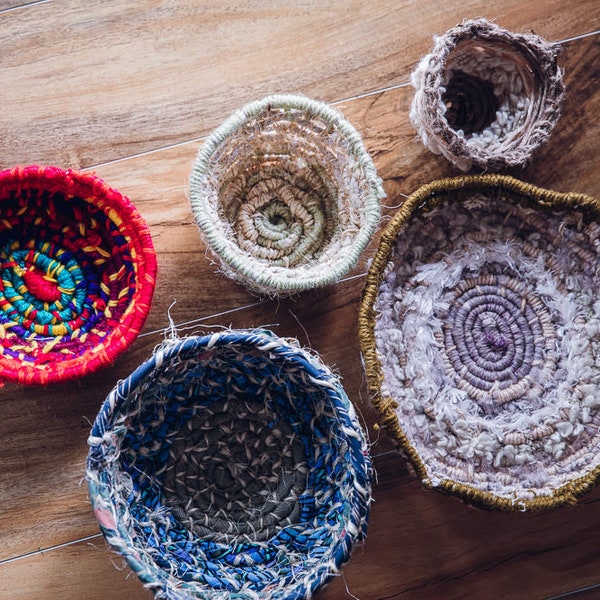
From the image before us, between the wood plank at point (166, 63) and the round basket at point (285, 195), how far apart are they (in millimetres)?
97

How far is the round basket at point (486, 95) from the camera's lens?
101 centimetres

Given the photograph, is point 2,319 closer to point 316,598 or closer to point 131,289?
point 131,289

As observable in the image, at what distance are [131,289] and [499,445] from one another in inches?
25.0

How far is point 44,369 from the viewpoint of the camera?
1.00 metres

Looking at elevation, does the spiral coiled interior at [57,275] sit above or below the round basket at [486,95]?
below

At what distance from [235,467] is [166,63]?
67 cm

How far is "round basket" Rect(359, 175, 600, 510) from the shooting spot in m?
1.06

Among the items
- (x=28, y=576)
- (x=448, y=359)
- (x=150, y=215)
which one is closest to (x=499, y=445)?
(x=448, y=359)

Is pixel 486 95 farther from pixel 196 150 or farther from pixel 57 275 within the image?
pixel 57 275

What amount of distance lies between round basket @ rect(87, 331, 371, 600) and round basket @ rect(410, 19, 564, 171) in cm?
39

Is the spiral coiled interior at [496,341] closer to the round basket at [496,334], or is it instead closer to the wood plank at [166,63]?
the round basket at [496,334]

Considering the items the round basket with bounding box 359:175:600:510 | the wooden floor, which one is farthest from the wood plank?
the round basket with bounding box 359:175:600:510

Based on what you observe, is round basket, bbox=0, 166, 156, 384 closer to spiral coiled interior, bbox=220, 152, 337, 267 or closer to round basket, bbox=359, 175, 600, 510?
spiral coiled interior, bbox=220, 152, 337, 267

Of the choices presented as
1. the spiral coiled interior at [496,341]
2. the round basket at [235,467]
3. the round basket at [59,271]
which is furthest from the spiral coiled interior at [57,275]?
the spiral coiled interior at [496,341]
